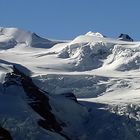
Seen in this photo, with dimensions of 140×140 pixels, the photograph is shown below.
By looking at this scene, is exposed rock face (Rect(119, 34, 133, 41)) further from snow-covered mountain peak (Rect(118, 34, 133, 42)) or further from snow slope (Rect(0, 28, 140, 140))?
snow slope (Rect(0, 28, 140, 140))

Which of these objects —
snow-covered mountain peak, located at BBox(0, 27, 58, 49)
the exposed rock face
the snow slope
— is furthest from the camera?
the exposed rock face

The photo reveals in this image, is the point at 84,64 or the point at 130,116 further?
the point at 84,64

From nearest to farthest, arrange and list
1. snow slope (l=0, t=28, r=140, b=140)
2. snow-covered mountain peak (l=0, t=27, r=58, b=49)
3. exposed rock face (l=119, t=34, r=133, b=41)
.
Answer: snow slope (l=0, t=28, r=140, b=140) < snow-covered mountain peak (l=0, t=27, r=58, b=49) < exposed rock face (l=119, t=34, r=133, b=41)

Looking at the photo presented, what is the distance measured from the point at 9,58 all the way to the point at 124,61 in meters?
21.2

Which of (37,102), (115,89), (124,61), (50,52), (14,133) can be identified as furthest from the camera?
(50,52)

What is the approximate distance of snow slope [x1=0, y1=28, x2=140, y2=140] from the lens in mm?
91312

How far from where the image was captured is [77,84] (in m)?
121

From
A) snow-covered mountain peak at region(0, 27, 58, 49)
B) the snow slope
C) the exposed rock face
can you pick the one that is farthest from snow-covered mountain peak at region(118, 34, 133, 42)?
snow-covered mountain peak at region(0, 27, 58, 49)

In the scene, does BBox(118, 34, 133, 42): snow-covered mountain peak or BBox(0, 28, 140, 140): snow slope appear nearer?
BBox(0, 28, 140, 140): snow slope

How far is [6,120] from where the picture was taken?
83.4 metres

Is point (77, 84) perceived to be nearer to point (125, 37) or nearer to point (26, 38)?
point (26, 38)

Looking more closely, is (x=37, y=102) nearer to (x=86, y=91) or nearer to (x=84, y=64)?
(x=86, y=91)

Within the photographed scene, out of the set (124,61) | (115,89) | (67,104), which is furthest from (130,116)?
(124,61)

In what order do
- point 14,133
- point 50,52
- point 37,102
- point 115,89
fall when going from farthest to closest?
point 50,52
point 115,89
point 37,102
point 14,133
